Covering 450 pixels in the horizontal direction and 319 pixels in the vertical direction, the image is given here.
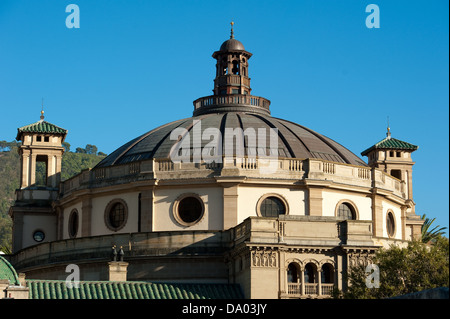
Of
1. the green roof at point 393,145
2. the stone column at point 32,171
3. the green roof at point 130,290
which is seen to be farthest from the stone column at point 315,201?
the stone column at point 32,171

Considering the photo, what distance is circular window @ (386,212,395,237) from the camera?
283 feet

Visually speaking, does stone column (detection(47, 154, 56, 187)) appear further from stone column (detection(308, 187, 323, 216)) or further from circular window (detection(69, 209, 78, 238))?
stone column (detection(308, 187, 323, 216))

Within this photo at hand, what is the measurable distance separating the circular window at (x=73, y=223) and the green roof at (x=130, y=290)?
16.9 m

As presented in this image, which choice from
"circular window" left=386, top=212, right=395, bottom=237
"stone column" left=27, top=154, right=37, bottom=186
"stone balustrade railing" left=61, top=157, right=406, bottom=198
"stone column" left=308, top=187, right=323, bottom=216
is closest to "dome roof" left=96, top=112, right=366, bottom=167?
"stone balustrade railing" left=61, top=157, right=406, bottom=198

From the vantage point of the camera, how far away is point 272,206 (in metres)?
79.5

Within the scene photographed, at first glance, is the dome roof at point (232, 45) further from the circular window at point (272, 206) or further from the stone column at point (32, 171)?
the circular window at point (272, 206)

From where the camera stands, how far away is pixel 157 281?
7412cm

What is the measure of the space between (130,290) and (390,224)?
2588 cm

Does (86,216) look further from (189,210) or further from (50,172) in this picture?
(50,172)

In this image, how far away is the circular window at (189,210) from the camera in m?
79.4

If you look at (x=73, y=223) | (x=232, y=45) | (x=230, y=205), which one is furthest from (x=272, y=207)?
(x=232, y=45)

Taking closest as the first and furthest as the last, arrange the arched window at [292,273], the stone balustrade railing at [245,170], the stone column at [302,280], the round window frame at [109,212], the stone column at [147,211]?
1. the stone column at [302,280]
2. the arched window at [292,273]
3. the stone column at [147,211]
4. the stone balustrade railing at [245,170]
5. the round window frame at [109,212]
